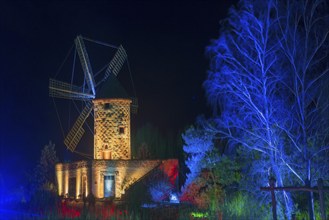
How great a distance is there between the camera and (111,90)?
31047 mm

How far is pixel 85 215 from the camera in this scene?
1694 cm

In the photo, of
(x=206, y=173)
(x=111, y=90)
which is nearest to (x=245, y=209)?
(x=206, y=173)

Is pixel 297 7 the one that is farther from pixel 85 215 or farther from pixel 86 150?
pixel 86 150

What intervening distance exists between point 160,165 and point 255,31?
12531 mm

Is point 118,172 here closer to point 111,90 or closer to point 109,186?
point 109,186

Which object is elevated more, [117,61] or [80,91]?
[117,61]

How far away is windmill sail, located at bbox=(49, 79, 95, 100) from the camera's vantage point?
32.0 meters

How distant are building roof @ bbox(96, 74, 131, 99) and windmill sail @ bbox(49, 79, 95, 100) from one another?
1.16 meters

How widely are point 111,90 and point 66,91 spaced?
10.9 feet

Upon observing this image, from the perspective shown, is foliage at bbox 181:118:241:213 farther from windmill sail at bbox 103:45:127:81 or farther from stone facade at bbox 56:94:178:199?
windmill sail at bbox 103:45:127:81

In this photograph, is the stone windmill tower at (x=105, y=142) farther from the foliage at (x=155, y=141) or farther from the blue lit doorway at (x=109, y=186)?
→ the foliage at (x=155, y=141)

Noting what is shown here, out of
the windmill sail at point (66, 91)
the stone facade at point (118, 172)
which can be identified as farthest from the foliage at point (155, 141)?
the stone facade at point (118, 172)

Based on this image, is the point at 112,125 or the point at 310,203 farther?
the point at 112,125

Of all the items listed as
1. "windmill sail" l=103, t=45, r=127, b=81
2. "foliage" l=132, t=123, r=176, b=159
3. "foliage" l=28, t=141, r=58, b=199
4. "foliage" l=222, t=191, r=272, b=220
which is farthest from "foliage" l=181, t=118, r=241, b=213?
"foliage" l=132, t=123, r=176, b=159
